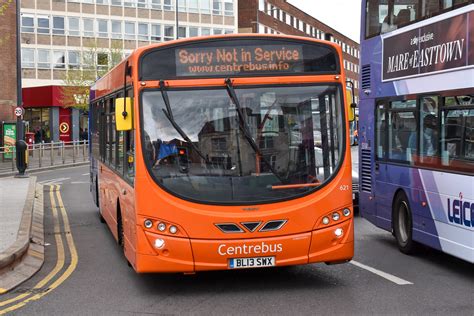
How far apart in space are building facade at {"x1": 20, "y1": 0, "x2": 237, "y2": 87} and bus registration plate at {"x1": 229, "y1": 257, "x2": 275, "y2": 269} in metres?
50.7

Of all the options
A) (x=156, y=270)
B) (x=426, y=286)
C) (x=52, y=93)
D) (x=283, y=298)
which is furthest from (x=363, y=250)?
(x=52, y=93)

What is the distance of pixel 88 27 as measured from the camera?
6266 centimetres

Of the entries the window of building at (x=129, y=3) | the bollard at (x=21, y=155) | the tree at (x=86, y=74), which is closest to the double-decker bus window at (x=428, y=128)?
the bollard at (x=21, y=155)

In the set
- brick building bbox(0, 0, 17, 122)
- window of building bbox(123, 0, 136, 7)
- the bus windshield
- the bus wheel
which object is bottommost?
the bus wheel

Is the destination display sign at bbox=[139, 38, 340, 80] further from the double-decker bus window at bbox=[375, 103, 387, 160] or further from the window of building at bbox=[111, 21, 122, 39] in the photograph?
the window of building at bbox=[111, 21, 122, 39]

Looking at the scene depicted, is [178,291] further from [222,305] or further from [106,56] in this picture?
[106,56]

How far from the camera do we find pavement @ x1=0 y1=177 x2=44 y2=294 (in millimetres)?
8641

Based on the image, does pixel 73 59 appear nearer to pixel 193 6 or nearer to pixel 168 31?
pixel 168 31

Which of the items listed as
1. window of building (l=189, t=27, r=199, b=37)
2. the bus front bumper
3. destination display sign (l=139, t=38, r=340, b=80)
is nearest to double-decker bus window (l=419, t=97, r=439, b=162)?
destination display sign (l=139, t=38, r=340, b=80)

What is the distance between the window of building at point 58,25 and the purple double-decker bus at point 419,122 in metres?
53.7

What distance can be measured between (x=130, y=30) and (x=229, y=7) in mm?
10803

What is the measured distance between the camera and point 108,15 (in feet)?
208

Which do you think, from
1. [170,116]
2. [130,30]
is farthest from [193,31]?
[170,116]

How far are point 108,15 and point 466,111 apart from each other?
58.3 m
